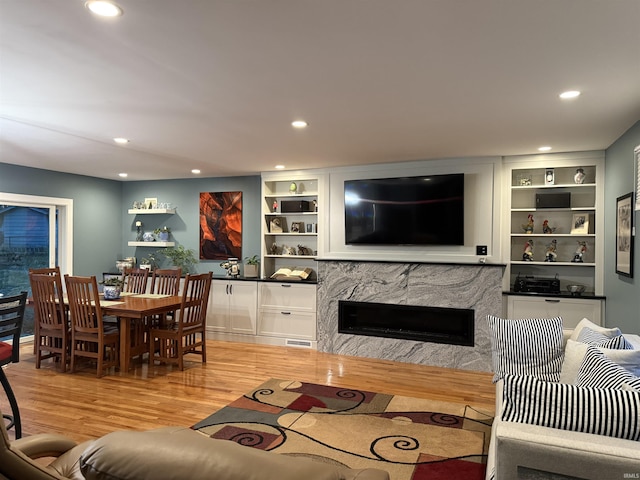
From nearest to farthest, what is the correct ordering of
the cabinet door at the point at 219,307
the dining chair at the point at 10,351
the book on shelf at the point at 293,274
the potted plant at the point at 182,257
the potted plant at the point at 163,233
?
1. the dining chair at the point at 10,351
2. the book on shelf at the point at 293,274
3. the cabinet door at the point at 219,307
4. the potted plant at the point at 182,257
5. the potted plant at the point at 163,233

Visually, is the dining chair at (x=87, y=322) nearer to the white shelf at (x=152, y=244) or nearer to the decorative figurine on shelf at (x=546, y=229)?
the white shelf at (x=152, y=244)

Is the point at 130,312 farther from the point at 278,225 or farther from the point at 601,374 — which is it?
the point at 601,374

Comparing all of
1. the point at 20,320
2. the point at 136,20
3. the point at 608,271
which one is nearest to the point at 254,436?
the point at 20,320

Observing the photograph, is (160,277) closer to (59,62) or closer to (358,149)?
(358,149)

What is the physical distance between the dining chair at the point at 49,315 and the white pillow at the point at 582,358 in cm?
475

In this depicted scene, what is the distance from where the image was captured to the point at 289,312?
6176 mm

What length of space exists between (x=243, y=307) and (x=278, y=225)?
4.21 ft

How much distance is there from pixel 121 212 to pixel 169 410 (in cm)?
485

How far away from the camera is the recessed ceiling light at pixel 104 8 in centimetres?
184

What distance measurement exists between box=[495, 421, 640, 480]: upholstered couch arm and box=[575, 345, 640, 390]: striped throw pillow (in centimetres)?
34

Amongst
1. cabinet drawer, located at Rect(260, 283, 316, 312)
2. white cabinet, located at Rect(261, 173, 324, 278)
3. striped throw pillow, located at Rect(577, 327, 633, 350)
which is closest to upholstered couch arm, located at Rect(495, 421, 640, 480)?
striped throw pillow, located at Rect(577, 327, 633, 350)

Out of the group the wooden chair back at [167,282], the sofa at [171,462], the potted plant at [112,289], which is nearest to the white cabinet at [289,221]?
the wooden chair back at [167,282]

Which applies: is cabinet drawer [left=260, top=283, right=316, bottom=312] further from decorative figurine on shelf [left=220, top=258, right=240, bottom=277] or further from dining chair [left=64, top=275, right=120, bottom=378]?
dining chair [left=64, top=275, right=120, bottom=378]

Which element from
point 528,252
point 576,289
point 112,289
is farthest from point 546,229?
point 112,289
